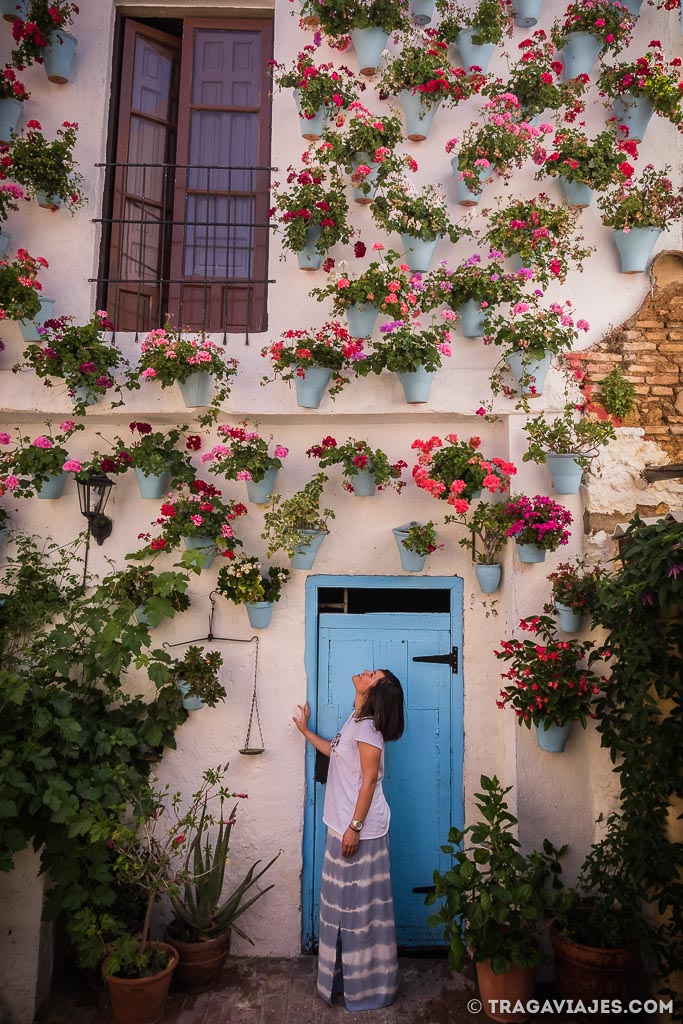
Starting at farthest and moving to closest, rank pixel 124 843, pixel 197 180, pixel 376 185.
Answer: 1. pixel 197 180
2. pixel 376 185
3. pixel 124 843

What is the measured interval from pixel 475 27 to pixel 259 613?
4.17m

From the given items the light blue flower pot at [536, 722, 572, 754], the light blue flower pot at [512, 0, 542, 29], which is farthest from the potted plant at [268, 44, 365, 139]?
the light blue flower pot at [536, 722, 572, 754]

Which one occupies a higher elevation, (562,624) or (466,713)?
(562,624)

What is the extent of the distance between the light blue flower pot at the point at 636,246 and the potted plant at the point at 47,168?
3.63m

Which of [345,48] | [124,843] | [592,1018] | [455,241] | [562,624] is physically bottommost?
[592,1018]

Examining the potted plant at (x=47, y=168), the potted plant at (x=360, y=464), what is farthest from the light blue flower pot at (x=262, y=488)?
the potted plant at (x=47, y=168)

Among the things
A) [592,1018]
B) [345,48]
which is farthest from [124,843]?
[345,48]

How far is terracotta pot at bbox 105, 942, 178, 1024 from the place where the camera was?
3.76 meters

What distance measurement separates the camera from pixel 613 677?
13.1ft

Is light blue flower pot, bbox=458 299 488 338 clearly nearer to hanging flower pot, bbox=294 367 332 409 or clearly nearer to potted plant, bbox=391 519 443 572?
hanging flower pot, bbox=294 367 332 409

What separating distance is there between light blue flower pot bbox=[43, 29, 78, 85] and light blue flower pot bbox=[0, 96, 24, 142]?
32 centimetres

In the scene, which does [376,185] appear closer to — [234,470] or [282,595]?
[234,470]

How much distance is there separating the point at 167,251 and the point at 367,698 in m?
3.57

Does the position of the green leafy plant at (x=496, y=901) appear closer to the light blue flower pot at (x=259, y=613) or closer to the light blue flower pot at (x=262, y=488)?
the light blue flower pot at (x=259, y=613)
